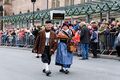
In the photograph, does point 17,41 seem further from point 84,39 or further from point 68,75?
point 68,75

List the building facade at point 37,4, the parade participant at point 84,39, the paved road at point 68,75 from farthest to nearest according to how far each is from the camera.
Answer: the building facade at point 37,4, the parade participant at point 84,39, the paved road at point 68,75

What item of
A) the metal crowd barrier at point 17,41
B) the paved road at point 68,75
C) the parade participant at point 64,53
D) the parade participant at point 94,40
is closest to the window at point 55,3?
the metal crowd barrier at point 17,41

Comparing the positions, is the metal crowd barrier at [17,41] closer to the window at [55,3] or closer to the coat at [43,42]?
the window at [55,3]

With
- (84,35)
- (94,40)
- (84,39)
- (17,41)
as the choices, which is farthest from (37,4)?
(84,39)

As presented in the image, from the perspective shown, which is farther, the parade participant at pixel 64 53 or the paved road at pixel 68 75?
the parade participant at pixel 64 53

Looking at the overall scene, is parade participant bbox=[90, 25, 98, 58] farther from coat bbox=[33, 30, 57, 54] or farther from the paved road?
coat bbox=[33, 30, 57, 54]

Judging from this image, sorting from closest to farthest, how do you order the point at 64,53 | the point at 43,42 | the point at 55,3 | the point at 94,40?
the point at 43,42, the point at 64,53, the point at 94,40, the point at 55,3

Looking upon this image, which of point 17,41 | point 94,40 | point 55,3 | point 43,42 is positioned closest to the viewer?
point 43,42

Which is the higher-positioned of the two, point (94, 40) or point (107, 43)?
point (94, 40)

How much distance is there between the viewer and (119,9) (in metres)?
28.5

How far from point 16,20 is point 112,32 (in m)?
31.4

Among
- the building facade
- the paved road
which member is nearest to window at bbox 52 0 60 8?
the building facade

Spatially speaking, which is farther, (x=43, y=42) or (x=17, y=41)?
(x=17, y=41)

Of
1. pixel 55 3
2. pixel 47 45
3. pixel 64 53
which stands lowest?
pixel 64 53
